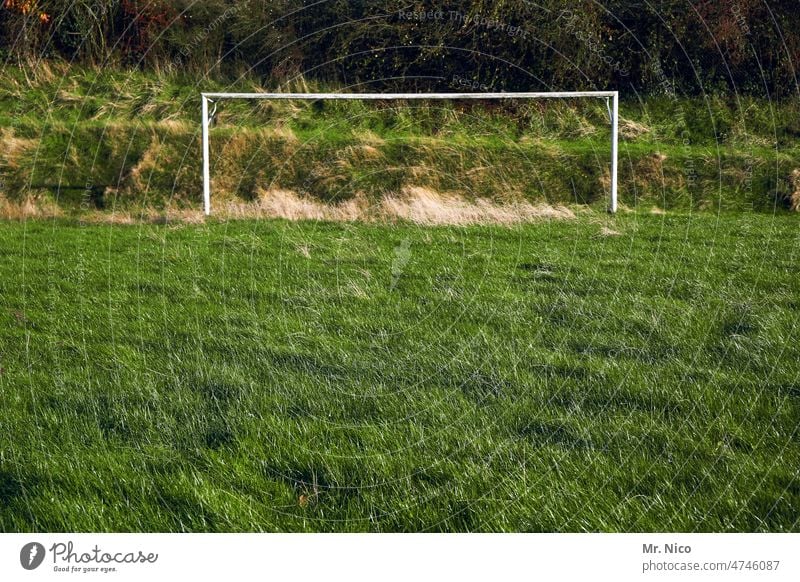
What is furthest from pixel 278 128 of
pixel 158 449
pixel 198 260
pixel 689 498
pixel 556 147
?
pixel 689 498

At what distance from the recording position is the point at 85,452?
516cm

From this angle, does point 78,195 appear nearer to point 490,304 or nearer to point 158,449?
point 490,304

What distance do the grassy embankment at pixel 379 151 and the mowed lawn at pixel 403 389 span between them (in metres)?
3.81

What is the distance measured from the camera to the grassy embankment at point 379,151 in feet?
47.7

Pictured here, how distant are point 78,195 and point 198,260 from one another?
5.55 metres

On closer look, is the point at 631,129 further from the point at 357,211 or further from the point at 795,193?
the point at 357,211

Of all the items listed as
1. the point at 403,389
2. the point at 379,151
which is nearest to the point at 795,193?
the point at 379,151

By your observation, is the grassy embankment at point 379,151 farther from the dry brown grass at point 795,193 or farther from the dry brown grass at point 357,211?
the dry brown grass at point 357,211

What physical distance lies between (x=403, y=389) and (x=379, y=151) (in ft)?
30.1

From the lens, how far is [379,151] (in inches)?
587

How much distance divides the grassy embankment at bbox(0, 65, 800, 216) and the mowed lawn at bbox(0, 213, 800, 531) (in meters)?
3.81

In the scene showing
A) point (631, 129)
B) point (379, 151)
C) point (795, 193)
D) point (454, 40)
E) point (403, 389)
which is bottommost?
point (403, 389)

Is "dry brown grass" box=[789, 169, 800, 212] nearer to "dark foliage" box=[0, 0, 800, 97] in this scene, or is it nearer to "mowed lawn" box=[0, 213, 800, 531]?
"dark foliage" box=[0, 0, 800, 97]

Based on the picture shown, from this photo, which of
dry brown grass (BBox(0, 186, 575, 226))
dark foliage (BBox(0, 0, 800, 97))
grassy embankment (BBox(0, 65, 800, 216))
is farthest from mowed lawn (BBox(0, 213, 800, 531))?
grassy embankment (BBox(0, 65, 800, 216))
